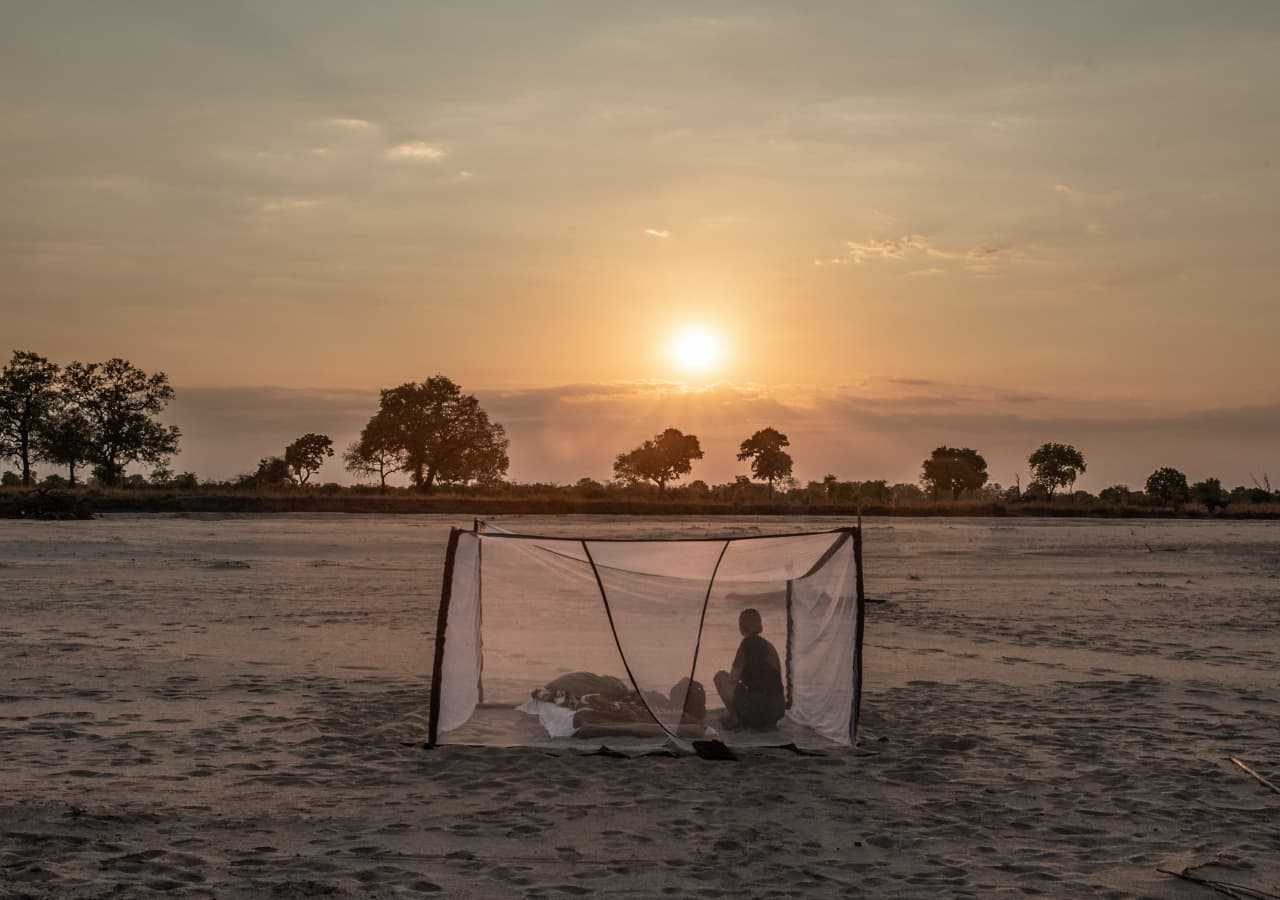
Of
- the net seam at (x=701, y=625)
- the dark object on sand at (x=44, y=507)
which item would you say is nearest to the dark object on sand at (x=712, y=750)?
the net seam at (x=701, y=625)

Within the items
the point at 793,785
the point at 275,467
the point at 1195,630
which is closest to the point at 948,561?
the point at 1195,630

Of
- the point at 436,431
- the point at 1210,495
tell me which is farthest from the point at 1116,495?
the point at 436,431

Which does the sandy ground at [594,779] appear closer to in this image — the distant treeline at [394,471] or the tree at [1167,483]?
the distant treeline at [394,471]

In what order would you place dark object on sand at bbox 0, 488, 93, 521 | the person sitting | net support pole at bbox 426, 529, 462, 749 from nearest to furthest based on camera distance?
net support pole at bbox 426, 529, 462, 749, the person sitting, dark object on sand at bbox 0, 488, 93, 521

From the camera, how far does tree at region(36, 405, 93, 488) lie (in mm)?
75312

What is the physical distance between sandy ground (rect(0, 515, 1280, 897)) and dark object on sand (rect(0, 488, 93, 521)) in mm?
33495

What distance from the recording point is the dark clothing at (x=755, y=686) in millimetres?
10750

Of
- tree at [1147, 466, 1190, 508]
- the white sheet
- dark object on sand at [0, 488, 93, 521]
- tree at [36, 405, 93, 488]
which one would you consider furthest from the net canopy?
tree at [1147, 466, 1190, 508]

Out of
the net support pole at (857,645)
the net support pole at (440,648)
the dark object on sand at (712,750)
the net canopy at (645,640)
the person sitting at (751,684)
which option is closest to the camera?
the dark object on sand at (712,750)

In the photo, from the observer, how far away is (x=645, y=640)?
10.5 m

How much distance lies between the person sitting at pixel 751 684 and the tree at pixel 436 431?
3098 inches

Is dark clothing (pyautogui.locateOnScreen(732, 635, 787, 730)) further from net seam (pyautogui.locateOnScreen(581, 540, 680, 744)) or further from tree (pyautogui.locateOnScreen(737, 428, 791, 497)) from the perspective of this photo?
tree (pyautogui.locateOnScreen(737, 428, 791, 497))

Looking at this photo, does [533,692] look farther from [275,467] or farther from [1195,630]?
[275,467]

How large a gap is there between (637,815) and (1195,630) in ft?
48.1
